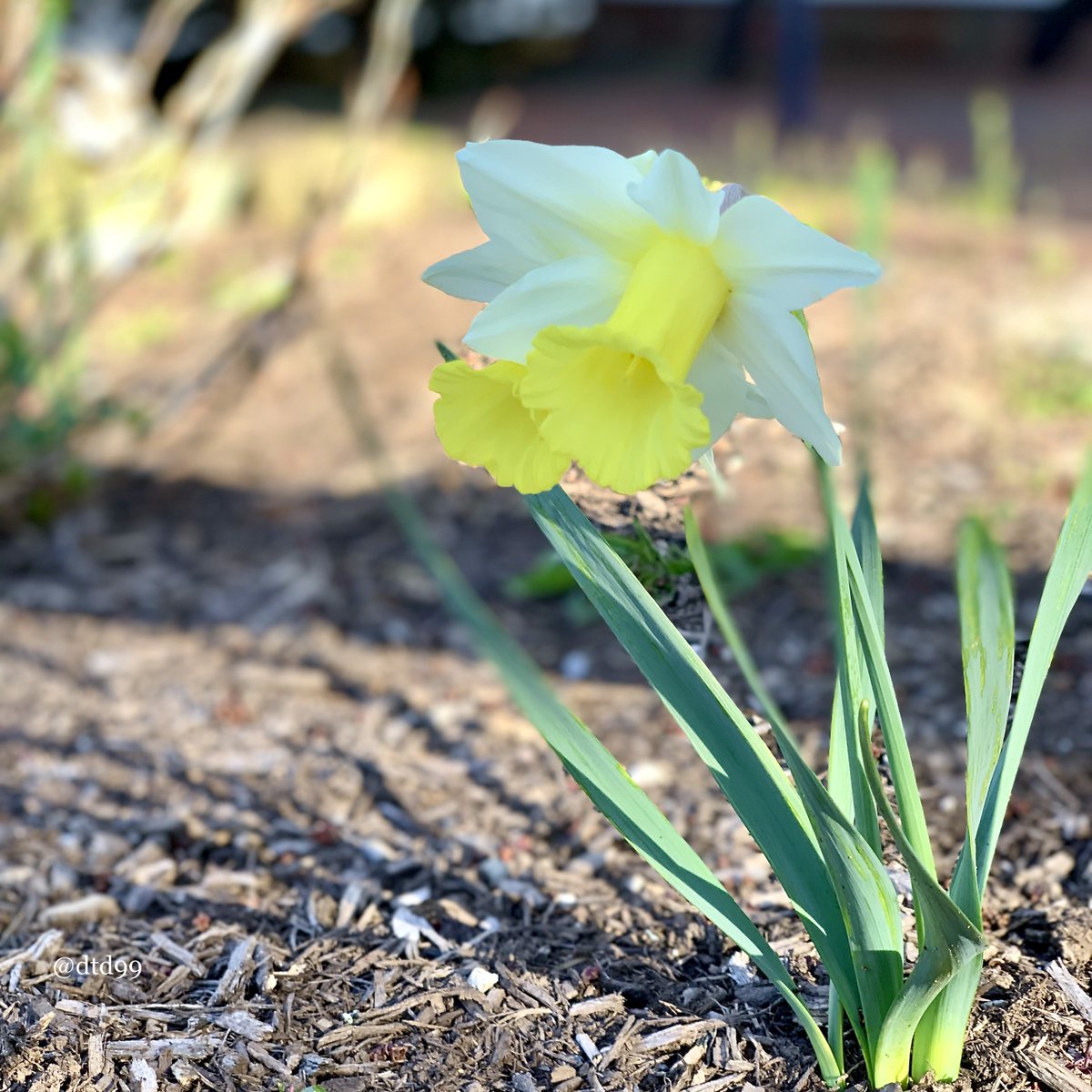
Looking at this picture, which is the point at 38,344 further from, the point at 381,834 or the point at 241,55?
the point at 381,834

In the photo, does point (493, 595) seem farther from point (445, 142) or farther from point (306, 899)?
point (445, 142)

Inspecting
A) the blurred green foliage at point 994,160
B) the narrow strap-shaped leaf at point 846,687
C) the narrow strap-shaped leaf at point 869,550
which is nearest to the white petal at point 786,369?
the narrow strap-shaped leaf at point 846,687

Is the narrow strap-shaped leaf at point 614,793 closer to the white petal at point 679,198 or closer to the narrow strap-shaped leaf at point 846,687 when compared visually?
the narrow strap-shaped leaf at point 846,687

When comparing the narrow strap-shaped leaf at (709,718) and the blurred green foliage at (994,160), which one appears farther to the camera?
the blurred green foliage at (994,160)

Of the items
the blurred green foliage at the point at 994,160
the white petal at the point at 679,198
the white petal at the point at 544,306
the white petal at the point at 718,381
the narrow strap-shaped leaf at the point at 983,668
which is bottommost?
the blurred green foliage at the point at 994,160

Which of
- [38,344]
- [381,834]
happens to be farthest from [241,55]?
[381,834]

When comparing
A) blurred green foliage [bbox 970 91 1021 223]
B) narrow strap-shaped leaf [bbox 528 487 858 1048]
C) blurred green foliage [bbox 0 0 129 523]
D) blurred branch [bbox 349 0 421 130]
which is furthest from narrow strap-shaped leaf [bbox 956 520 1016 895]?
blurred green foliage [bbox 970 91 1021 223]

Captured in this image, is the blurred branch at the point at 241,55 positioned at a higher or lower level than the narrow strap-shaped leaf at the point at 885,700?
higher
